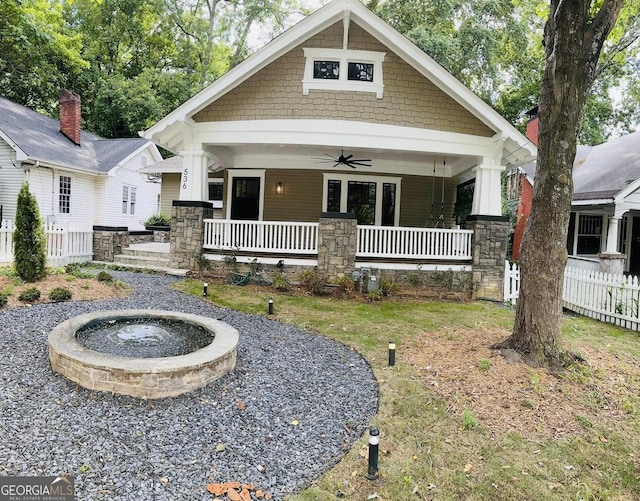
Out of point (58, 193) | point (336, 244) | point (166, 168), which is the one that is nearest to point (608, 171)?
point (336, 244)

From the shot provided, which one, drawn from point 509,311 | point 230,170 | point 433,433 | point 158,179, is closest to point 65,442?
point 433,433

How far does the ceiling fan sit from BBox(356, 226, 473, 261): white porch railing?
8.10 ft

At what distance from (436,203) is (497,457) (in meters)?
11.5

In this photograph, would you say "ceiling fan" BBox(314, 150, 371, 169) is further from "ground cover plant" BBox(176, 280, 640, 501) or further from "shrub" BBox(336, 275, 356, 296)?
"ground cover plant" BBox(176, 280, 640, 501)

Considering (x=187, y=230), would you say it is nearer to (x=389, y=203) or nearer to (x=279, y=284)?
(x=279, y=284)

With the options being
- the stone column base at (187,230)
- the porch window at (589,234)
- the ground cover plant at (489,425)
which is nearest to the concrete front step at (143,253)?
the stone column base at (187,230)

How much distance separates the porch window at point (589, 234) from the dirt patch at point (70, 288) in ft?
54.1

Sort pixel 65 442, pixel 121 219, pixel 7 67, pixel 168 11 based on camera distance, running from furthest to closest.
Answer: pixel 168 11, pixel 7 67, pixel 121 219, pixel 65 442

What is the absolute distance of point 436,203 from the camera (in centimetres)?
1422

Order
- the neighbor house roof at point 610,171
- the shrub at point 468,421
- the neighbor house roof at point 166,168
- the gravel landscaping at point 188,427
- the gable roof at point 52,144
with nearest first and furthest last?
the gravel landscaping at point 188,427 → the shrub at point 468,421 → the neighbor house roof at point 610,171 → the gable roof at point 52,144 → the neighbor house roof at point 166,168

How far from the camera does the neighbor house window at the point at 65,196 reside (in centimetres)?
1659

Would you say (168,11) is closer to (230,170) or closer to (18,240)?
(230,170)

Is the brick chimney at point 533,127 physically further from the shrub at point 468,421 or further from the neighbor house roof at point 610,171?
the shrub at point 468,421

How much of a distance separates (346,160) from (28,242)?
8.22 metres
